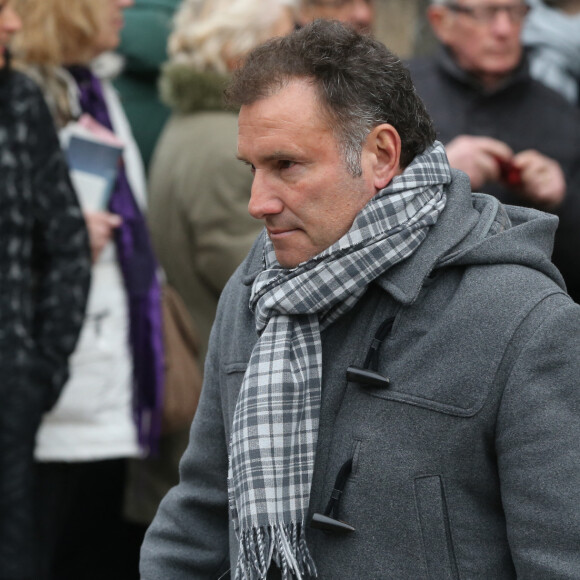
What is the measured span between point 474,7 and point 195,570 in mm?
Result: 2446

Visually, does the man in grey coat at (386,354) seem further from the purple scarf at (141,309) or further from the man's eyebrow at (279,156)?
Result: the purple scarf at (141,309)

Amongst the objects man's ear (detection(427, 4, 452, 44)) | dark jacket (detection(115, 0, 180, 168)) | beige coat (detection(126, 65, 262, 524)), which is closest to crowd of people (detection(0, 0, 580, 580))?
beige coat (detection(126, 65, 262, 524))

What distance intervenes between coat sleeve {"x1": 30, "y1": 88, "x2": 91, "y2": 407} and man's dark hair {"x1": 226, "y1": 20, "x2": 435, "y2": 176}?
58.4 inches

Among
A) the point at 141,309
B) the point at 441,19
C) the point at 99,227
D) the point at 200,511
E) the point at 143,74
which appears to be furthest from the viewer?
the point at 143,74

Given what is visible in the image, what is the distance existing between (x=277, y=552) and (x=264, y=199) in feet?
2.03

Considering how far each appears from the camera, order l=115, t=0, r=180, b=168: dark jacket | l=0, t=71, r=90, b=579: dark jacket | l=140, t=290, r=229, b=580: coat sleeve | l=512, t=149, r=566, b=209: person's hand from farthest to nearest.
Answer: l=115, t=0, r=180, b=168: dark jacket, l=512, t=149, r=566, b=209: person's hand, l=0, t=71, r=90, b=579: dark jacket, l=140, t=290, r=229, b=580: coat sleeve

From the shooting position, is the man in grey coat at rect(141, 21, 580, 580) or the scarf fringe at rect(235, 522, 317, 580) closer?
the man in grey coat at rect(141, 21, 580, 580)

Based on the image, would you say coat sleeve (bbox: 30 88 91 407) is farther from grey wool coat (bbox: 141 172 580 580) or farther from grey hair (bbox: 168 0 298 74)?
grey wool coat (bbox: 141 172 580 580)

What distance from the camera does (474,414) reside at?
5.69ft

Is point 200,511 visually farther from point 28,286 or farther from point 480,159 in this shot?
point 480,159

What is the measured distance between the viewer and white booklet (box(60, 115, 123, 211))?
3.55m

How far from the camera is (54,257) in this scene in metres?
3.33

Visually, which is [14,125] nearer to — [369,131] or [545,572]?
[369,131]

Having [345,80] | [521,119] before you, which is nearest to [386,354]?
[345,80]
